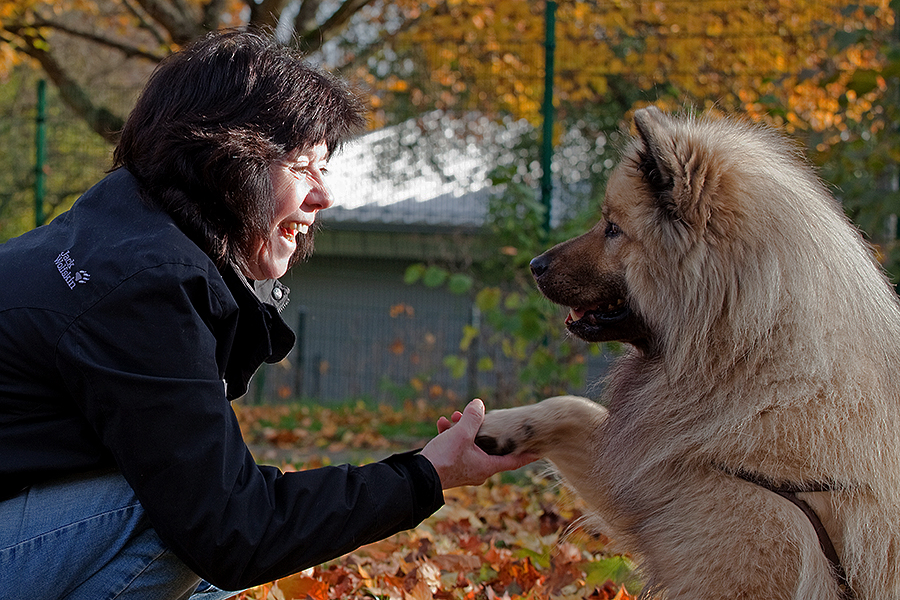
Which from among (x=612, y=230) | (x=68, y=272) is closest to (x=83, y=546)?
(x=68, y=272)

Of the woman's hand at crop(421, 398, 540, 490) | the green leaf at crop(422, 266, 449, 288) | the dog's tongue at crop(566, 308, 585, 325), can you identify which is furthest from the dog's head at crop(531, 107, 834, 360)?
the green leaf at crop(422, 266, 449, 288)

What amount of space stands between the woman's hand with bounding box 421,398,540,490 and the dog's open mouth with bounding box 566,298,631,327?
0.58 meters

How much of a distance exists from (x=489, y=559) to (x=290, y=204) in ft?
6.20

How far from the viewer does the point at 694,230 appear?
226 centimetres

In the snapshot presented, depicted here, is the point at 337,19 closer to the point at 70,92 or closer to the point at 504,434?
the point at 70,92

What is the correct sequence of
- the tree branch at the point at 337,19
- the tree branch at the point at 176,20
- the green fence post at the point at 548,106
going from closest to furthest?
the green fence post at the point at 548,106 < the tree branch at the point at 176,20 < the tree branch at the point at 337,19

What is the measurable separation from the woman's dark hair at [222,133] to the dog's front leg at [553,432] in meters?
0.98

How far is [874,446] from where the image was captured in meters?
2.00

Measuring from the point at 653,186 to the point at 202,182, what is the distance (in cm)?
130

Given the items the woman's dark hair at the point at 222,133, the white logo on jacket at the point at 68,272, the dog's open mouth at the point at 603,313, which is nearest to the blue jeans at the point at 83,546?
the white logo on jacket at the point at 68,272

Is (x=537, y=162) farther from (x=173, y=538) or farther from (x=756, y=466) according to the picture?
(x=173, y=538)

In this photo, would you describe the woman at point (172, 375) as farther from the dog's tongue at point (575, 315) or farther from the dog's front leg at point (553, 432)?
the dog's tongue at point (575, 315)

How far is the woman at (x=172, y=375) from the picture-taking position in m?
1.65

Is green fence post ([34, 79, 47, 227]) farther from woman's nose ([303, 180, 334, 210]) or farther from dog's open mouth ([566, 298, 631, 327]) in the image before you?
dog's open mouth ([566, 298, 631, 327])
